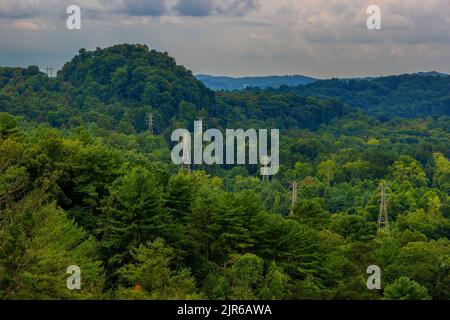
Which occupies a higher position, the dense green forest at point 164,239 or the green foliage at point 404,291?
the dense green forest at point 164,239

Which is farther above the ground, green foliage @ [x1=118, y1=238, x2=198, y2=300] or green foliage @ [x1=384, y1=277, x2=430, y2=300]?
green foliage @ [x1=118, y1=238, x2=198, y2=300]

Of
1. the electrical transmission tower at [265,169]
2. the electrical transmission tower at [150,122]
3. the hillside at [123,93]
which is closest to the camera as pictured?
the electrical transmission tower at [265,169]

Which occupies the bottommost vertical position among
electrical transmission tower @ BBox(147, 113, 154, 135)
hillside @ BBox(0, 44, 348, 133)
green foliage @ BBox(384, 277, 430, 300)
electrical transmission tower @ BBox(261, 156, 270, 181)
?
electrical transmission tower @ BBox(261, 156, 270, 181)

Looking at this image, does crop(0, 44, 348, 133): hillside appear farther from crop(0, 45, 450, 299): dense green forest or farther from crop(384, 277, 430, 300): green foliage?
crop(384, 277, 430, 300): green foliage

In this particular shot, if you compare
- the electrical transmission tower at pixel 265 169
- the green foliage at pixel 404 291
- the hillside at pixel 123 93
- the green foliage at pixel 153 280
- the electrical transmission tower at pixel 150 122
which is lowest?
the electrical transmission tower at pixel 265 169

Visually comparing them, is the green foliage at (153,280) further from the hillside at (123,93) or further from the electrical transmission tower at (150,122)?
the electrical transmission tower at (150,122)

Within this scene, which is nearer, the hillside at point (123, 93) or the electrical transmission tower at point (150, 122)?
the hillside at point (123, 93)

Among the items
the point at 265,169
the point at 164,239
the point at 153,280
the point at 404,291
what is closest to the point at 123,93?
the point at 265,169

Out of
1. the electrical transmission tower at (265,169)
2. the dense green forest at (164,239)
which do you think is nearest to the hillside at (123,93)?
the electrical transmission tower at (265,169)

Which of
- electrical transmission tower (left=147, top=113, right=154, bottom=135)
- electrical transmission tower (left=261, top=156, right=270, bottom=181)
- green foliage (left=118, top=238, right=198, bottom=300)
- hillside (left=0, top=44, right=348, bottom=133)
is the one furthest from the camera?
electrical transmission tower (left=147, top=113, right=154, bottom=135)

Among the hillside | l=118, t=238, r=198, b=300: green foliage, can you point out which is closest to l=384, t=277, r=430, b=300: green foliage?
l=118, t=238, r=198, b=300: green foliage

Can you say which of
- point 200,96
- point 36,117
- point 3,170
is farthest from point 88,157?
point 200,96
